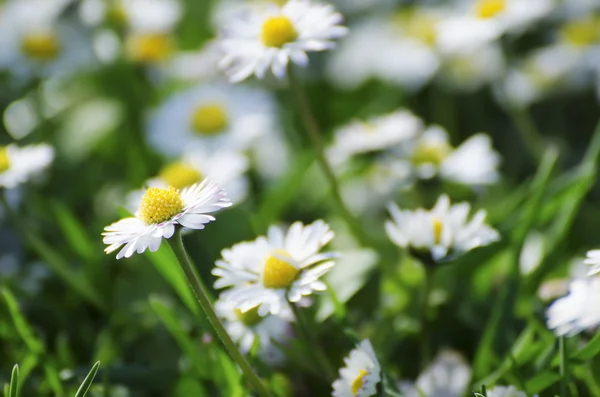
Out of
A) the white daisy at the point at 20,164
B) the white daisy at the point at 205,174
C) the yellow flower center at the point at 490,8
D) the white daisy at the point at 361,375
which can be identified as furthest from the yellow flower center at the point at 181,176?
the yellow flower center at the point at 490,8

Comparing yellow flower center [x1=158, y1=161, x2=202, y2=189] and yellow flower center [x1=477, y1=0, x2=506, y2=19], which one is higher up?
yellow flower center [x1=477, y1=0, x2=506, y2=19]

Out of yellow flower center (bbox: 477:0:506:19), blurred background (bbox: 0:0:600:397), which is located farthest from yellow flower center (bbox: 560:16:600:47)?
yellow flower center (bbox: 477:0:506:19)

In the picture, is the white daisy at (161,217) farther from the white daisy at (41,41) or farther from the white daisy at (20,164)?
the white daisy at (41,41)

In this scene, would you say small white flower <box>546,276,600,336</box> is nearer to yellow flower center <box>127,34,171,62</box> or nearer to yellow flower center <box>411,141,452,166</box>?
yellow flower center <box>411,141,452,166</box>

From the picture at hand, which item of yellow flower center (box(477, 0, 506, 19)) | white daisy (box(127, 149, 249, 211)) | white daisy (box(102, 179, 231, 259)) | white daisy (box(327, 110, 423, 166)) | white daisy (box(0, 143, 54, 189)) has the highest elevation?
white daisy (box(0, 143, 54, 189))

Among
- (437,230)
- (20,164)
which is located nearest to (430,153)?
(437,230)

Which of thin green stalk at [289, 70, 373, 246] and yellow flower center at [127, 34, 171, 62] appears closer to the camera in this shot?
thin green stalk at [289, 70, 373, 246]

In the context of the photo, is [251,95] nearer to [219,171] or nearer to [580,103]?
[219,171]

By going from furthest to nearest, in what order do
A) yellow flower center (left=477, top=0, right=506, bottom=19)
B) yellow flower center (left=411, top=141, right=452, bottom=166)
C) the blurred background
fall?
yellow flower center (left=477, top=0, right=506, bottom=19) → yellow flower center (left=411, top=141, right=452, bottom=166) → the blurred background
